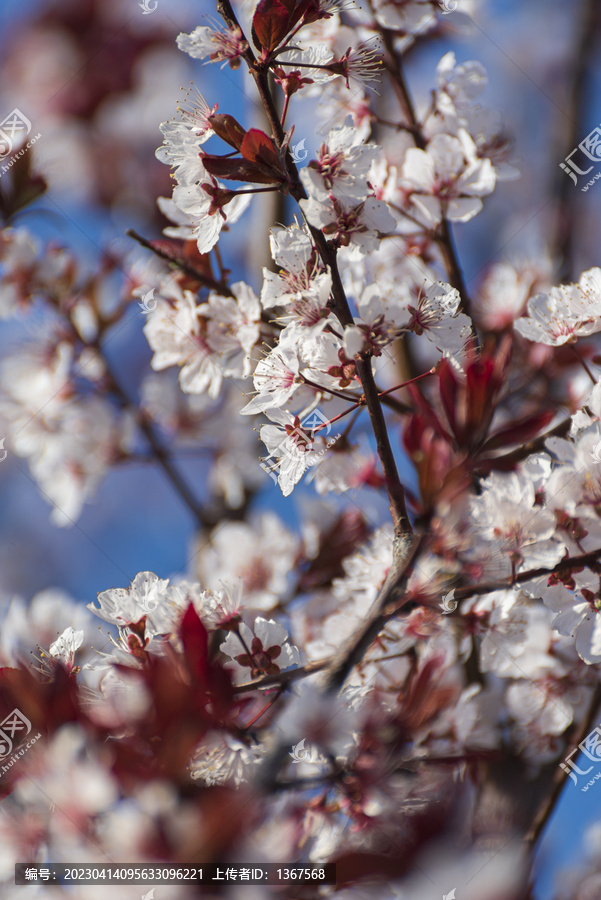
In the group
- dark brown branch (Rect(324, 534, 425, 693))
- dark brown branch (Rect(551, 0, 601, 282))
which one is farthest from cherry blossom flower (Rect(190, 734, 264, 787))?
dark brown branch (Rect(551, 0, 601, 282))

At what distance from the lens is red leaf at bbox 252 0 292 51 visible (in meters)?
0.77

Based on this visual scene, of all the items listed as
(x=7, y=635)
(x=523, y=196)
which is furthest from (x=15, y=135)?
(x=523, y=196)

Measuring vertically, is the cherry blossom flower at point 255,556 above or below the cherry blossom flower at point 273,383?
below

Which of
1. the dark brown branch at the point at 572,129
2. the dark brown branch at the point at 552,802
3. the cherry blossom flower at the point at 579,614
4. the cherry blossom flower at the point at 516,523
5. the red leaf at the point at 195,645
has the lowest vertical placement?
the dark brown branch at the point at 552,802

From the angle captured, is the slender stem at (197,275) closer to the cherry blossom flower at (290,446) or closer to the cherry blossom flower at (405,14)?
the cherry blossom flower at (290,446)

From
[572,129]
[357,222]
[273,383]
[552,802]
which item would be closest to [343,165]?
[357,222]

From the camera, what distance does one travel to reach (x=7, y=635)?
1.08m

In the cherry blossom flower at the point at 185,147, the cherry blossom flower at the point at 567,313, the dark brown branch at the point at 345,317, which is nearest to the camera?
the dark brown branch at the point at 345,317

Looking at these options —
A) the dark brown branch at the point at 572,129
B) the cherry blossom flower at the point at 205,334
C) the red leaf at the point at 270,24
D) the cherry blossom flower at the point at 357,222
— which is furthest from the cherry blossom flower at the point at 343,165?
the dark brown branch at the point at 572,129

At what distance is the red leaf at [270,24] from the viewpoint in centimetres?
77

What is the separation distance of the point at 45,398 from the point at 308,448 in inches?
48.7

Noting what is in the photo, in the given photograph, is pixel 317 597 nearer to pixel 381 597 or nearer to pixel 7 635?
pixel 7 635

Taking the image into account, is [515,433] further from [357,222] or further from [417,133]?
[417,133]

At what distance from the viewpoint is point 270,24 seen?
785 mm
